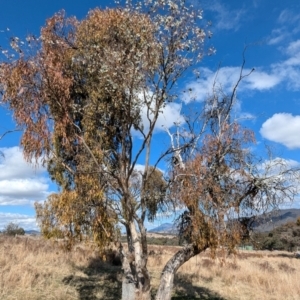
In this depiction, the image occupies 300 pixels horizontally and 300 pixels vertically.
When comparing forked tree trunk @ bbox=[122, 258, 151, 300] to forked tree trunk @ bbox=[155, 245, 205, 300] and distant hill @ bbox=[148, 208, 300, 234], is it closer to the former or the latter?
forked tree trunk @ bbox=[155, 245, 205, 300]

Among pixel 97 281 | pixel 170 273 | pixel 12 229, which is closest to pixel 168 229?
pixel 170 273

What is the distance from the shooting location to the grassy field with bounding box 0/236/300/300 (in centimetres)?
1255

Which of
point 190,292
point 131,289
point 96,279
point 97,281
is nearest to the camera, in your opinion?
point 131,289

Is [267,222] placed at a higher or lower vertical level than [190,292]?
higher

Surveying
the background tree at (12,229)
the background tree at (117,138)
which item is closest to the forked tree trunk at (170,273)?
the background tree at (117,138)

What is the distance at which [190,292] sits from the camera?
47.7 feet

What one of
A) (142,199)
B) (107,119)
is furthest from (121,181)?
(107,119)

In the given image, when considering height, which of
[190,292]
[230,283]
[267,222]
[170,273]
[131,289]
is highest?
[267,222]

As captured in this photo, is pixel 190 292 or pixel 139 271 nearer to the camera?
pixel 139 271

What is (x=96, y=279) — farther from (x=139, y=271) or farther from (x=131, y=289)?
(x=139, y=271)

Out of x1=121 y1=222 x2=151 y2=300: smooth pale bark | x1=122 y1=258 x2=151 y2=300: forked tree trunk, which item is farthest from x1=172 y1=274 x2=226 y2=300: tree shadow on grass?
x1=121 y1=222 x2=151 y2=300: smooth pale bark

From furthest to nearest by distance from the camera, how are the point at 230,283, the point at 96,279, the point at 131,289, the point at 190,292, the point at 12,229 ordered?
1. the point at 12,229
2. the point at 230,283
3. the point at 96,279
4. the point at 190,292
5. the point at 131,289

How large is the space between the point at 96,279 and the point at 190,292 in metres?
4.00

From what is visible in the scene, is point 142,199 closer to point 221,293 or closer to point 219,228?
point 219,228
